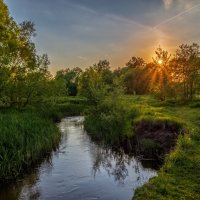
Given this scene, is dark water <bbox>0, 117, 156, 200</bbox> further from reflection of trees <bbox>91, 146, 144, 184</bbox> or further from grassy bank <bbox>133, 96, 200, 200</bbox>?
grassy bank <bbox>133, 96, 200, 200</bbox>

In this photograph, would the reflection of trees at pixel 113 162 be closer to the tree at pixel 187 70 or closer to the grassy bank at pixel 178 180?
the grassy bank at pixel 178 180

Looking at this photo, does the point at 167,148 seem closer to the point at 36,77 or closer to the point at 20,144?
the point at 20,144

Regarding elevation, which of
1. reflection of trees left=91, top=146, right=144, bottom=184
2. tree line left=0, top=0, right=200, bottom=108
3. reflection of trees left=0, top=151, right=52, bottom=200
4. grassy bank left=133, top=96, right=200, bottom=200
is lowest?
reflection of trees left=0, top=151, right=52, bottom=200

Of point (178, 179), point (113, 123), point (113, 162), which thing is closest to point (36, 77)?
point (113, 123)

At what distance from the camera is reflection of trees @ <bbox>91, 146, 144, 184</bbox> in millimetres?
14519

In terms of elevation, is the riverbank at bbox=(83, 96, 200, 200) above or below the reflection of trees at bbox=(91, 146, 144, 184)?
above

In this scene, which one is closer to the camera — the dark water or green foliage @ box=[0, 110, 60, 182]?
the dark water

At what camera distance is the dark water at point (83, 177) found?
1190 cm

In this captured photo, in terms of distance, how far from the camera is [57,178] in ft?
45.8

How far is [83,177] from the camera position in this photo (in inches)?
557

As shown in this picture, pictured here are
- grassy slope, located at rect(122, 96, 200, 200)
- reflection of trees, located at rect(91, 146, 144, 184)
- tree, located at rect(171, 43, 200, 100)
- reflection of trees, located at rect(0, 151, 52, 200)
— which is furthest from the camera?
tree, located at rect(171, 43, 200, 100)

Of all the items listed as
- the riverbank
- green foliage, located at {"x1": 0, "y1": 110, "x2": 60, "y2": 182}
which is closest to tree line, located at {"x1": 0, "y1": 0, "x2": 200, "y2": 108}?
the riverbank

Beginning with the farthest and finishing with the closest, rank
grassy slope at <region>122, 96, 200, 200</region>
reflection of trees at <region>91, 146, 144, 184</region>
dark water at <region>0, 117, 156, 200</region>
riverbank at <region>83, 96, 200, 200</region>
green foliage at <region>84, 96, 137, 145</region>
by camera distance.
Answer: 1. green foliage at <region>84, 96, 137, 145</region>
2. reflection of trees at <region>91, 146, 144, 184</region>
3. dark water at <region>0, 117, 156, 200</region>
4. riverbank at <region>83, 96, 200, 200</region>
5. grassy slope at <region>122, 96, 200, 200</region>

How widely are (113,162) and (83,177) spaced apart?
3.02 meters
